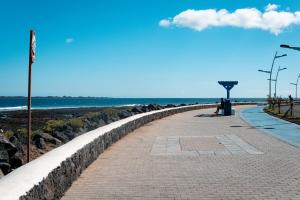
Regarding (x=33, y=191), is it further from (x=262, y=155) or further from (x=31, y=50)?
(x=262, y=155)

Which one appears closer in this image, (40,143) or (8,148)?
(8,148)

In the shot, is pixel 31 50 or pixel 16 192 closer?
pixel 16 192

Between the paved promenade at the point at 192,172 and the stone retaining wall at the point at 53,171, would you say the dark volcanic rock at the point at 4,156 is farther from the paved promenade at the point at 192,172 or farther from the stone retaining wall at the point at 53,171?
the paved promenade at the point at 192,172

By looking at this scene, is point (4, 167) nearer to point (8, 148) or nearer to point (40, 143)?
point (8, 148)

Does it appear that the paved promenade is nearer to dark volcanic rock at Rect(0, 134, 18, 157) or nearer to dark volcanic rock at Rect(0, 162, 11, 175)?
dark volcanic rock at Rect(0, 162, 11, 175)

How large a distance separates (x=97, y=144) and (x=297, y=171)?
4649 mm

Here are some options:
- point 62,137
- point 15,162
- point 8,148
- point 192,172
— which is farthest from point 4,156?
point 62,137

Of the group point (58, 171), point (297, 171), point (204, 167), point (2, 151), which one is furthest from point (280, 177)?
point (2, 151)

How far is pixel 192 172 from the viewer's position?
9.71 metres

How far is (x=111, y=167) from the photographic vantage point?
1038 cm

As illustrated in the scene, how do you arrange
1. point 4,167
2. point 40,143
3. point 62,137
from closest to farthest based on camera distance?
1. point 4,167
2. point 40,143
3. point 62,137

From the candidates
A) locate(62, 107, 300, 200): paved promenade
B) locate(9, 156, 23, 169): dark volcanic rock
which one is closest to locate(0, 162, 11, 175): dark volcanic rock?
locate(9, 156, 23, 169): dark volcanic rock

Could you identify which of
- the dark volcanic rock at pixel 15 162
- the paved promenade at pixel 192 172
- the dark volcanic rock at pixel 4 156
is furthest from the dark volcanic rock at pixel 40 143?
the dark volcanic rock at pixel 4 156

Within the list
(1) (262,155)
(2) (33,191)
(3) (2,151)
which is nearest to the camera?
(2) (33,191)
